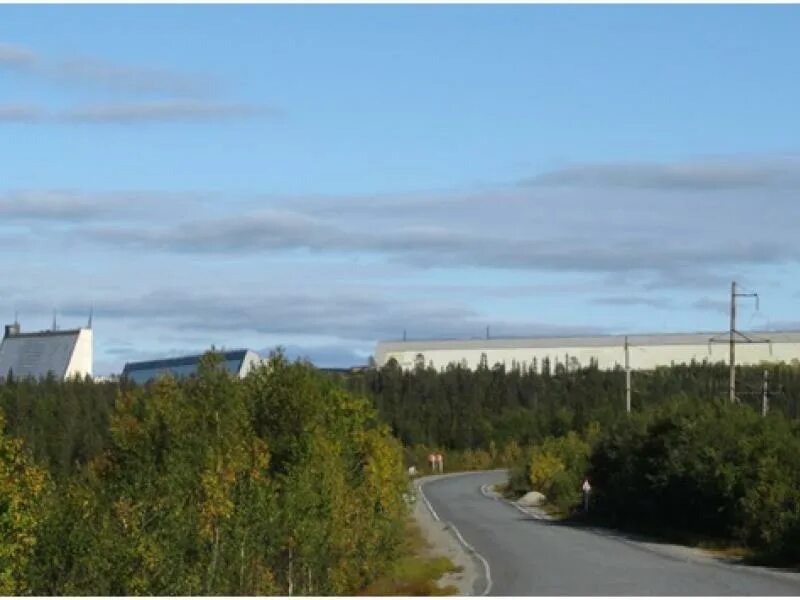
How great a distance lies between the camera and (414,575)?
40.1 meters

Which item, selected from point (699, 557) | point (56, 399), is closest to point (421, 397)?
point (56, 399)

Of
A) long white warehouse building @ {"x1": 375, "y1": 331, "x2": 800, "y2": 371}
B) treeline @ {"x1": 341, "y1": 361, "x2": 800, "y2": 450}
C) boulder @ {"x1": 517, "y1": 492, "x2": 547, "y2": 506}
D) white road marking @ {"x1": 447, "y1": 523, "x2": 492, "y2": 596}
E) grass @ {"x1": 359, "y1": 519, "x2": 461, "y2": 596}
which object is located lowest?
grass @ {"x1": 359, "y1": 519, "x2": 461, "y2": 596}

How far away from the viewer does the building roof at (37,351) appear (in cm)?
15712

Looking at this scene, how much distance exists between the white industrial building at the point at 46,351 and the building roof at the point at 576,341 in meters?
29.3

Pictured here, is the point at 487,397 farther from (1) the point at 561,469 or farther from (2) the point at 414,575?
(2) the point at 414,575

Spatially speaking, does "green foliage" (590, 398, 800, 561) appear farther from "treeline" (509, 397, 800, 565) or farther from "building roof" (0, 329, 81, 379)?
"building roof" (0, 329, 81, 379)

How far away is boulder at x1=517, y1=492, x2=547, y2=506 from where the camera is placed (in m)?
83.2

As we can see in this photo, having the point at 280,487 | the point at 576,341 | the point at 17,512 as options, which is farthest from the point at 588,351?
the point at 17,512

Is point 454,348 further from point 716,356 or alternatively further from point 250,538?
point 250,538

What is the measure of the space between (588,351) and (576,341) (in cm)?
277

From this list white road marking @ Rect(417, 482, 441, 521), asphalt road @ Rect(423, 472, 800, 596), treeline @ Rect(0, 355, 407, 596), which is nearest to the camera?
treeline @ Rect(0, 355, 407, 596)

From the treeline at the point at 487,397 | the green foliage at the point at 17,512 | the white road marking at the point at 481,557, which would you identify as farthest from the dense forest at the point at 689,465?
the green foliage at the point at 17,512

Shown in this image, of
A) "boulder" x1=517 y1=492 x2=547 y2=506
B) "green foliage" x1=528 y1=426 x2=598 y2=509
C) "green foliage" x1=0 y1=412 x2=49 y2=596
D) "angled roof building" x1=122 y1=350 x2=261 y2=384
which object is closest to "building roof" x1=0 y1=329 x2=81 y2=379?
"angled roof building" x1=122 y1=350 x2=261 y2=384

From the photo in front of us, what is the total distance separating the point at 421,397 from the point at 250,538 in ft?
399
